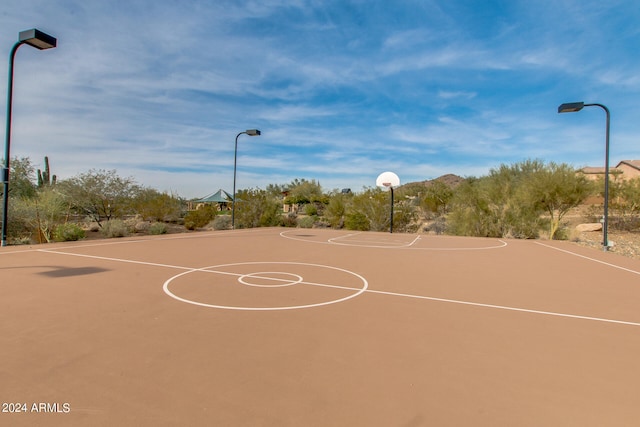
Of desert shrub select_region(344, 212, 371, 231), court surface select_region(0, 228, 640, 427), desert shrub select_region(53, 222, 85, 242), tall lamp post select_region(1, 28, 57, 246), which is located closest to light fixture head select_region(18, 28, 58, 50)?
tall lamp post select_region(1, 28, 57, 246)

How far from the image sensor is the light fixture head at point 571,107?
9.67 m

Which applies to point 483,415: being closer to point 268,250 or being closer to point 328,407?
point 328,407

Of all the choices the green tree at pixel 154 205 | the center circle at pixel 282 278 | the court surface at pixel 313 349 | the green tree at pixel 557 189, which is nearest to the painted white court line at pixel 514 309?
the court surface at pixel 313 349

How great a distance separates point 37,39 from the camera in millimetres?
6730

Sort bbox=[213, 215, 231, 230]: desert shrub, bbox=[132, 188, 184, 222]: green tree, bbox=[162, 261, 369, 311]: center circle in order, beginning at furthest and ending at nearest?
bbox=[132, 188, 184, 222]: green tree → bbox=[213, 215, 231, 230]: desert shrub → bbox=[162, 261, 369, 311]: center circle

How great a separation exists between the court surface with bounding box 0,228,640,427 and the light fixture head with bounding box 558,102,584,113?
6.28 meters

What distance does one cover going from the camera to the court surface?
1.91 metres

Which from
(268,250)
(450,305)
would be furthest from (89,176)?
(450,305)

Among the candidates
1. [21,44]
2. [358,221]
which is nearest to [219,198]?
[358,221]

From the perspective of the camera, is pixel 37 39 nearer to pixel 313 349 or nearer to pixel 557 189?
pixel 313 349

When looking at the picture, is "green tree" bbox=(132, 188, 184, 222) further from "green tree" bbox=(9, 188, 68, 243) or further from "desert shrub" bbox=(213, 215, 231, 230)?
"green tree" bbox=(9, 188, 68, 243)

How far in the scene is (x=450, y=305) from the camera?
4008 mm

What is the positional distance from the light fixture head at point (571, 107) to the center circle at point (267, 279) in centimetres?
973

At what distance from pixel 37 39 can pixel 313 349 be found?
8437 millimetres
